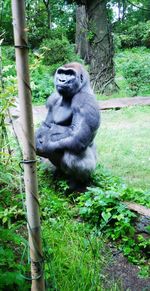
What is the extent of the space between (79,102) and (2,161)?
0.96m

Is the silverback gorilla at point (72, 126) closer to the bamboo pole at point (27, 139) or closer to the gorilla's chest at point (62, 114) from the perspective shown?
the gorilla's chest at point (62, 114)


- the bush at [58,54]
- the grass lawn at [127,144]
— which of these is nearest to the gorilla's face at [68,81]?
the grass lawn at [127,144]

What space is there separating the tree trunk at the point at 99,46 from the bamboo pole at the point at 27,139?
9.18 meters

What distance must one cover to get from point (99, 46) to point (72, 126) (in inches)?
288

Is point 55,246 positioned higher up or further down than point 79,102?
further down

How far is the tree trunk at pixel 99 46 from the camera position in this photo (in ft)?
34.3

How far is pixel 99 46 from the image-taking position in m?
10.6

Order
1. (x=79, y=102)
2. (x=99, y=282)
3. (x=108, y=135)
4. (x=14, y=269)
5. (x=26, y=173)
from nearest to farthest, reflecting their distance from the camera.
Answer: (x=26, y=173) → (x=14, y=269) → (x=99, y=282) → (x=79, y=102) → (x=108, y=135)

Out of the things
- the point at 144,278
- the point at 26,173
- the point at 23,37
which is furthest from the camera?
the point at 144,278

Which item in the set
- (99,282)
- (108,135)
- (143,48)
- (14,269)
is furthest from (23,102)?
(143,48)

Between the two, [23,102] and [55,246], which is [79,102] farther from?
[23,102]

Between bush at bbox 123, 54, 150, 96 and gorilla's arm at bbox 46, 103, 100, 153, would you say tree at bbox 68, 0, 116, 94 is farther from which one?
gorilla's arm at bbox 46, 103, 100, 153

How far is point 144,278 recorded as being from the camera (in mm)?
A: 2939

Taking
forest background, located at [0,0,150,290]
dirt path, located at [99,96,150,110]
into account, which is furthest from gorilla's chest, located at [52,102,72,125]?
dirt path, located at [99,96,150,110]
